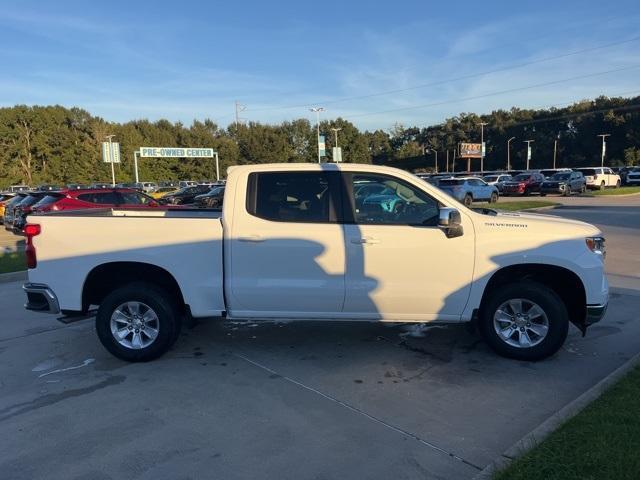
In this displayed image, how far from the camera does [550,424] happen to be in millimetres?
3553

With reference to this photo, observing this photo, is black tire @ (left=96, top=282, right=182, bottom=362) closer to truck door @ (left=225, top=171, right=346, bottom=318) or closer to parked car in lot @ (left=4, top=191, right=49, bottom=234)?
truck door @ (left=225, top=171, right=346, bottom=318)

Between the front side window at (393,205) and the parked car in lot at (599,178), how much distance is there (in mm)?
39806

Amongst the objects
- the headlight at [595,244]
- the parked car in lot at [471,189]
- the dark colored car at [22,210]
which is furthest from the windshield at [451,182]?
the headlight at [595,244]

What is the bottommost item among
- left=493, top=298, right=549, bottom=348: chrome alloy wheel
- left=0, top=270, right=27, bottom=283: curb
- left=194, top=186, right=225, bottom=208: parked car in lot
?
left=0, top=270, right=27, bottom=283: curb

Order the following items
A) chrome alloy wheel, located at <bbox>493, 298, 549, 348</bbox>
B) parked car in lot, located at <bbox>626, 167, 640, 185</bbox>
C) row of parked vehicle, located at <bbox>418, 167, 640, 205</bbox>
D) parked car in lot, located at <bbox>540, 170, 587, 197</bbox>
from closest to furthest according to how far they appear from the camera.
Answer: chrome alloy wheel, located at <bbox>493, 298, 549, 348</bbox> → row of parked vehicle, located at <bbox>418, 167, 640, 205</bbox> → parked car in lot, located at <bbox>540, 170, 587, 197</bbox> → parked car in lot, located at <bbox>626, 167, 640, 185</bbox>

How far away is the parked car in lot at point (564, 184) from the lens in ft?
114

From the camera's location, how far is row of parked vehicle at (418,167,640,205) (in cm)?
3034

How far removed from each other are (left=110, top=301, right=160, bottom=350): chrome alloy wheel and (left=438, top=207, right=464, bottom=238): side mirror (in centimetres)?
292

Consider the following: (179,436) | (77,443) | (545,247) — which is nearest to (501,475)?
(179,436)

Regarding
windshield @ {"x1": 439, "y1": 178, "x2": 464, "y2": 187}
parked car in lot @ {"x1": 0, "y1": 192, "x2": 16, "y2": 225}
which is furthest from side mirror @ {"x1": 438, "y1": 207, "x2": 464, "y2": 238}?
windshield @ {"x1": 439, "y1": 178, "x2": 464, "y2": 187}

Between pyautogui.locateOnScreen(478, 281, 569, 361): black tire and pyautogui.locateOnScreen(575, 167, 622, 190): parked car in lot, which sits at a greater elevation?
pyautogui.locateOnScreen(575, 167, 622, 190): parked car in lot

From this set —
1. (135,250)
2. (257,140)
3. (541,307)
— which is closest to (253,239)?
(135,250)

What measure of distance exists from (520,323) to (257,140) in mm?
80013

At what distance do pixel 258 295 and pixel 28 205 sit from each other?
16.5 m
